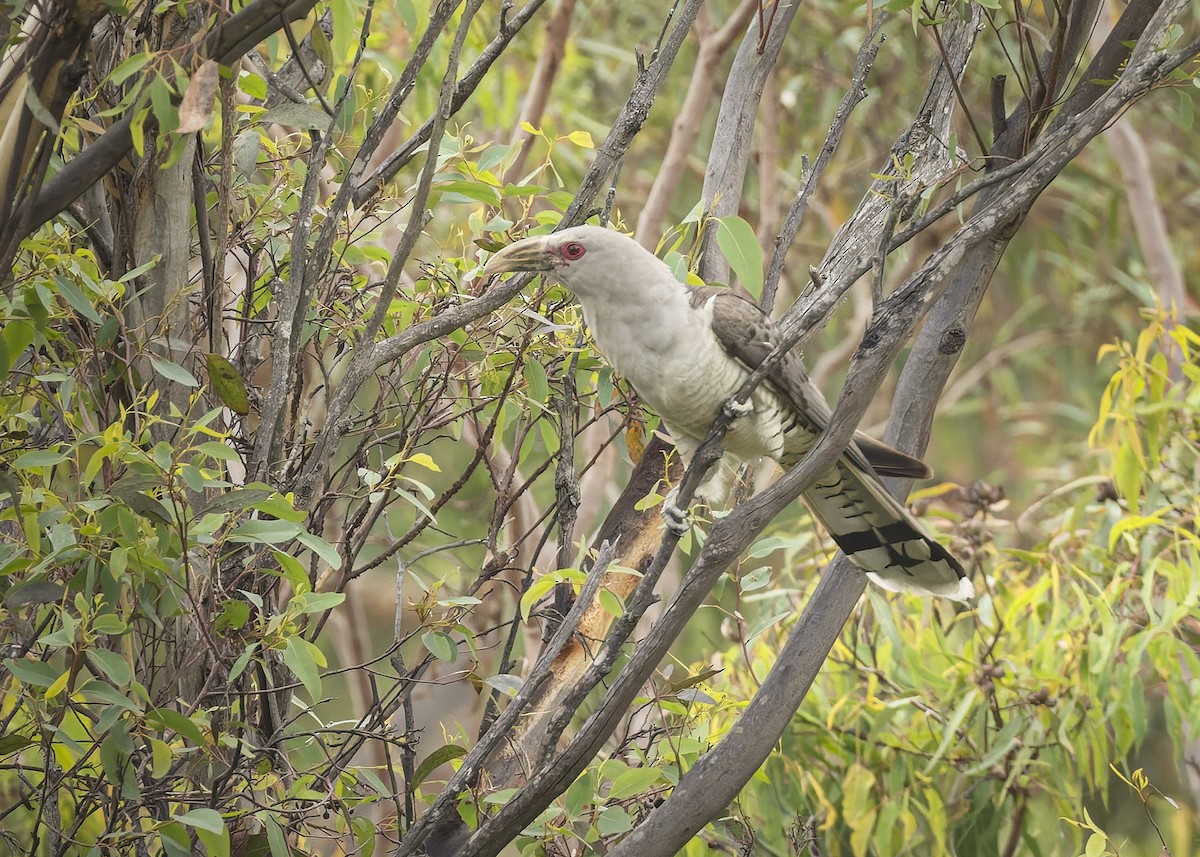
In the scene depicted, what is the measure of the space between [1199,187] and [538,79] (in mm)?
4845

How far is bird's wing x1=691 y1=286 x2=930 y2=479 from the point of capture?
210cm

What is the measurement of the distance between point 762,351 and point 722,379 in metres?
0.10

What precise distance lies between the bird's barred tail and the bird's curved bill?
2.37 ft

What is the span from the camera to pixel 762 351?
210 cm

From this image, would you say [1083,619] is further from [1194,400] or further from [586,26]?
[586,26]

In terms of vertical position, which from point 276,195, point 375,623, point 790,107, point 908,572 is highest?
point 790,107

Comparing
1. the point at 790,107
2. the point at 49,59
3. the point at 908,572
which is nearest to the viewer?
the point at 49,59

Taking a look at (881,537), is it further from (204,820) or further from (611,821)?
(204,820)

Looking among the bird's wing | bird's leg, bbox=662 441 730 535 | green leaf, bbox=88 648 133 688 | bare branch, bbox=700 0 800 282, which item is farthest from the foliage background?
bare branch, bbox=700 0 800 282

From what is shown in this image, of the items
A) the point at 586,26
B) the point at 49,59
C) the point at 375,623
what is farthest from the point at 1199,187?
the point at 49,59

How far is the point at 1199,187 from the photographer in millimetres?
6906

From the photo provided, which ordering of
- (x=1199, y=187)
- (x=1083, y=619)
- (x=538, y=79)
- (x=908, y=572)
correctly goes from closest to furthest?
1. (x=908, y=572)
2. (x=1083, y=619)
3. (x=538, y=79)
4. (x=1199, y=187)

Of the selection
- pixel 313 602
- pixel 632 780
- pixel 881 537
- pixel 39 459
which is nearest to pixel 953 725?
pixel 881 537

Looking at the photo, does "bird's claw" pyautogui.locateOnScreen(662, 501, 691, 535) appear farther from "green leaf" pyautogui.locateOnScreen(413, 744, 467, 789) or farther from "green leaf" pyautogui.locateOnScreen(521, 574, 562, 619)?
"green leaf" pyautogui.locateOnScreen(413, 744, 467, 789)
